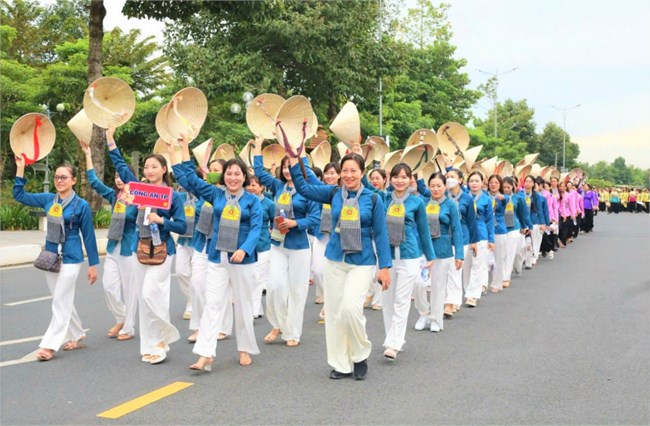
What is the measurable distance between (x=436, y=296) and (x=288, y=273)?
175 cm

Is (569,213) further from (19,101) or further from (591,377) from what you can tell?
(19,101)

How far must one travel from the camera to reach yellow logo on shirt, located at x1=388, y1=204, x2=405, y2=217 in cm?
761

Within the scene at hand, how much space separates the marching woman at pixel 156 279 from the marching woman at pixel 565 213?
15300 millimetres

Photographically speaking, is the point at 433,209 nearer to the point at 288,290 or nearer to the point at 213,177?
the point at 288,290

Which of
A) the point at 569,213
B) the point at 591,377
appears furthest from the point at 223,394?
the point at 569,213

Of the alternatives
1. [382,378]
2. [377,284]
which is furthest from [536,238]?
[382,378]

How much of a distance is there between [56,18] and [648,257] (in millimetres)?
33618

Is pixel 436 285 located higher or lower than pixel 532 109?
lower

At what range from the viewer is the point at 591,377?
22.0ft

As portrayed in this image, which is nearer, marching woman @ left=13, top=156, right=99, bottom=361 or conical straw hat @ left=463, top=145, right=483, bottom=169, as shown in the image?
marching woman @ left=13, top=156, right=99, bottom=361

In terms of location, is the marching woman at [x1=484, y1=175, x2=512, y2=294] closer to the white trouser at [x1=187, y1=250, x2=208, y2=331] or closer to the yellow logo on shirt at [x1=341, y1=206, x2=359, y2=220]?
the white trouser at [x1=187, y1=250, x2=208, y2=331]

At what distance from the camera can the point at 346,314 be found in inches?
255

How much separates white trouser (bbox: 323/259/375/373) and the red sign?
1.61 m

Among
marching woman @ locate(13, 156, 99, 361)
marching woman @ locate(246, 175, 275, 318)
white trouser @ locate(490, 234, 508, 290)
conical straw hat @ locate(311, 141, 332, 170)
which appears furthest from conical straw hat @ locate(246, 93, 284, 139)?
white trouser @ locate(490, 234, 508, 290)
